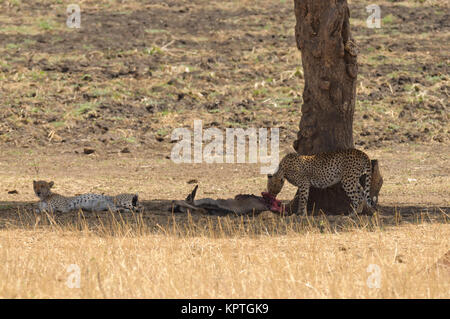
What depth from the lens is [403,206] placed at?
1284 cm

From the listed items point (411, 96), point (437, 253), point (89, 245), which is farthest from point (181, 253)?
point (411, 96)

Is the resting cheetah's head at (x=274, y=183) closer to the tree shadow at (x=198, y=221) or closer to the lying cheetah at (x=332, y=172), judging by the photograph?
the lying cheetah at (x=332, y=172)

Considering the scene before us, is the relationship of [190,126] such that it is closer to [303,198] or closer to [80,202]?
[80,202]

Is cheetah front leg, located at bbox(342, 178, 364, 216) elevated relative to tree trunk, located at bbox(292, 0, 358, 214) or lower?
lower

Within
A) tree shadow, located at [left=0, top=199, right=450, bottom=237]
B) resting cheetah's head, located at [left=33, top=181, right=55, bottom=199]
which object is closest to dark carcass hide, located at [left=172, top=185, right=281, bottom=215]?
tree shadow, located at [left=0, top=199, right=450, bottom=237]

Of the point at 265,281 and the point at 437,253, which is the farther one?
the point at 437,253

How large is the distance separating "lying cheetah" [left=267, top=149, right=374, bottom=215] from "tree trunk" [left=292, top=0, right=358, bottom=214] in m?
0.37

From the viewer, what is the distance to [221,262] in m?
8.15

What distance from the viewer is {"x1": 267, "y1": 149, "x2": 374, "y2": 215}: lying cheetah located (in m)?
11.5

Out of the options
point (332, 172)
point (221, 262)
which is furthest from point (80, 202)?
point (221, 262)

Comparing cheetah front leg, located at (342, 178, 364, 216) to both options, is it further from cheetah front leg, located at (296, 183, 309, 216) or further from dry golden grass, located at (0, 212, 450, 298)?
dry golden grass, located at (0, 212, 450, 298)

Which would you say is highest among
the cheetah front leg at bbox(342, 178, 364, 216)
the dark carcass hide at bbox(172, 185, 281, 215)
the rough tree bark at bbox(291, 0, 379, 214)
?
the rough tree bark at bbox(291, 0, 379, 214)

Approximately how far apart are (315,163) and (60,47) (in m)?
12.3
